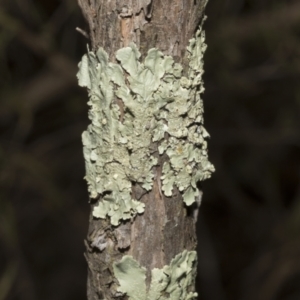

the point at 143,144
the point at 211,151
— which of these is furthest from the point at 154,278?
the point at 211,151

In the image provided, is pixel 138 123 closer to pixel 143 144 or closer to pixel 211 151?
pixel 143 144

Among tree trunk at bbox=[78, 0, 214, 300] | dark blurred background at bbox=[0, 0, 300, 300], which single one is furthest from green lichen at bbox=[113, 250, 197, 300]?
dark blurred background at bbox=[0, 0, 300, 300]

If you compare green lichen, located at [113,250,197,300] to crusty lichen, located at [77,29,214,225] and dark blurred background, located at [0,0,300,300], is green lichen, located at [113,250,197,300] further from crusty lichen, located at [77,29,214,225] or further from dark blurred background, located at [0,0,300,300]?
dark blurred background, located at [0,0,300,300]

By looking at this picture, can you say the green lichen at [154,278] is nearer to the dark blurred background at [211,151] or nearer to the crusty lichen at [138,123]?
the crusty lichen at [138,123]

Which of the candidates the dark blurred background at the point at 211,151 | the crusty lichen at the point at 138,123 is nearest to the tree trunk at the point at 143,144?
the crusty lichen at the point at 138,123
